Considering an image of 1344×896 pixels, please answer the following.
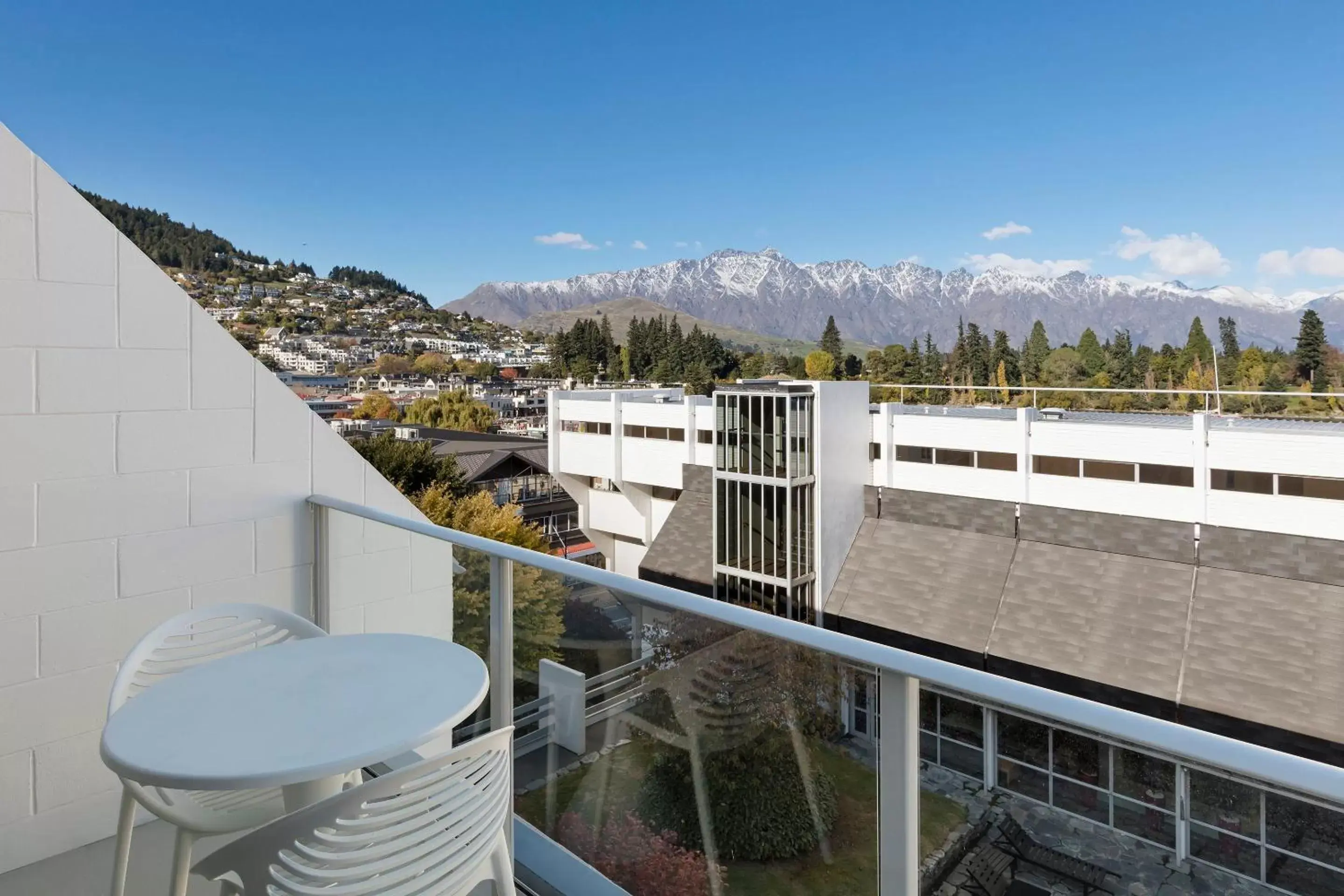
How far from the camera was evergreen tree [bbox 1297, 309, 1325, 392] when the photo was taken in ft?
107

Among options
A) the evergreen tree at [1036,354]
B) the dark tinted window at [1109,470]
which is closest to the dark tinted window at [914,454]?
the dark tinted window at [1109,470]

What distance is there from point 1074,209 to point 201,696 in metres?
90.1

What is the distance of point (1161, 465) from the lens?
15125 millimetres

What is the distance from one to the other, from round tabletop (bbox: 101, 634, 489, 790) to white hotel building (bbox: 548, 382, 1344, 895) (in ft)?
49.2

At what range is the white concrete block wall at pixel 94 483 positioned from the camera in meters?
2.04

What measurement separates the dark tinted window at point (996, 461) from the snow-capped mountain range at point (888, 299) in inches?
3454

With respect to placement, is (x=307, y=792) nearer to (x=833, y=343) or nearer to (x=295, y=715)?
A: (x=295, y=715)

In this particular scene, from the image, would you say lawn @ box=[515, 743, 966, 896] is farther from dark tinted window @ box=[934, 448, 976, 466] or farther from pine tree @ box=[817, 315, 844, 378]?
pine tree @ box=[817, 315, 844, 378]

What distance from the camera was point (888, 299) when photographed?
4855 inches

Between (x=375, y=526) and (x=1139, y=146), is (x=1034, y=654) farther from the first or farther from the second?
(x=1139, y=146)

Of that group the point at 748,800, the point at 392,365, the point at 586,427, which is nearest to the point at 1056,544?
the point at 586,427

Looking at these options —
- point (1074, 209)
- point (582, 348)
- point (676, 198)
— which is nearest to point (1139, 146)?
point (1074, 209)

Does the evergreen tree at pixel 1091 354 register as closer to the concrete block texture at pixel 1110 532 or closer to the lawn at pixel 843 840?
the concrete block texture at pixel 1110 532

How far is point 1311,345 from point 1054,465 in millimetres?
26018
